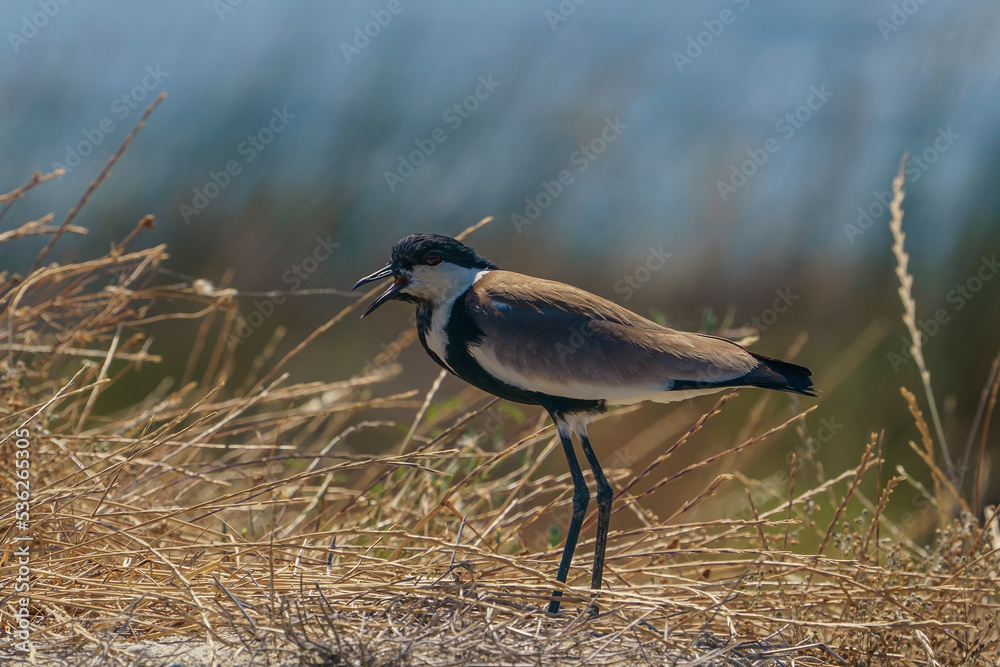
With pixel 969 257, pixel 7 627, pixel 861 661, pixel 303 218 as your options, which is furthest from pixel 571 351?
pixel 303 218

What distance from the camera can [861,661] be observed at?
7.48 feet

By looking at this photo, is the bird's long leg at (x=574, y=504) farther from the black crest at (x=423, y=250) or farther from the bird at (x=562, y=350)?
the black crest at (x=423, y=250)

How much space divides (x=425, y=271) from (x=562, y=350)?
50cm

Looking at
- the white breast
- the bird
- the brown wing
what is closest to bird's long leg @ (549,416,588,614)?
the bird

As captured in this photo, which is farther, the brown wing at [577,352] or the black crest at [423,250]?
the black crest at [423,250]

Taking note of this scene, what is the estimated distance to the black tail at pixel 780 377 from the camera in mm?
2604

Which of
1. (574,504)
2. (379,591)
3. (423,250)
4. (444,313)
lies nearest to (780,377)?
(574,504)

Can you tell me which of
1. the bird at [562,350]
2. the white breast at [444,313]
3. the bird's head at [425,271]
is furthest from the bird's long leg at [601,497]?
the bird's head at [425,271]

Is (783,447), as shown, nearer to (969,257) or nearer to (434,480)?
(969,257)

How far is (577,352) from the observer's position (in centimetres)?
259

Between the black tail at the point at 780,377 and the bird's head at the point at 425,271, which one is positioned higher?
the bird's head at the point at 425,271

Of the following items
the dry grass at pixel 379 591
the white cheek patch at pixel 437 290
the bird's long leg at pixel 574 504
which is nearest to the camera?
the dry grass at pixel 379 591

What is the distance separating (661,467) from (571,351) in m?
2.96

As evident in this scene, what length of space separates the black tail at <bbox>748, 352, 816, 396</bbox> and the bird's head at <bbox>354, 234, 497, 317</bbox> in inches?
36.5
